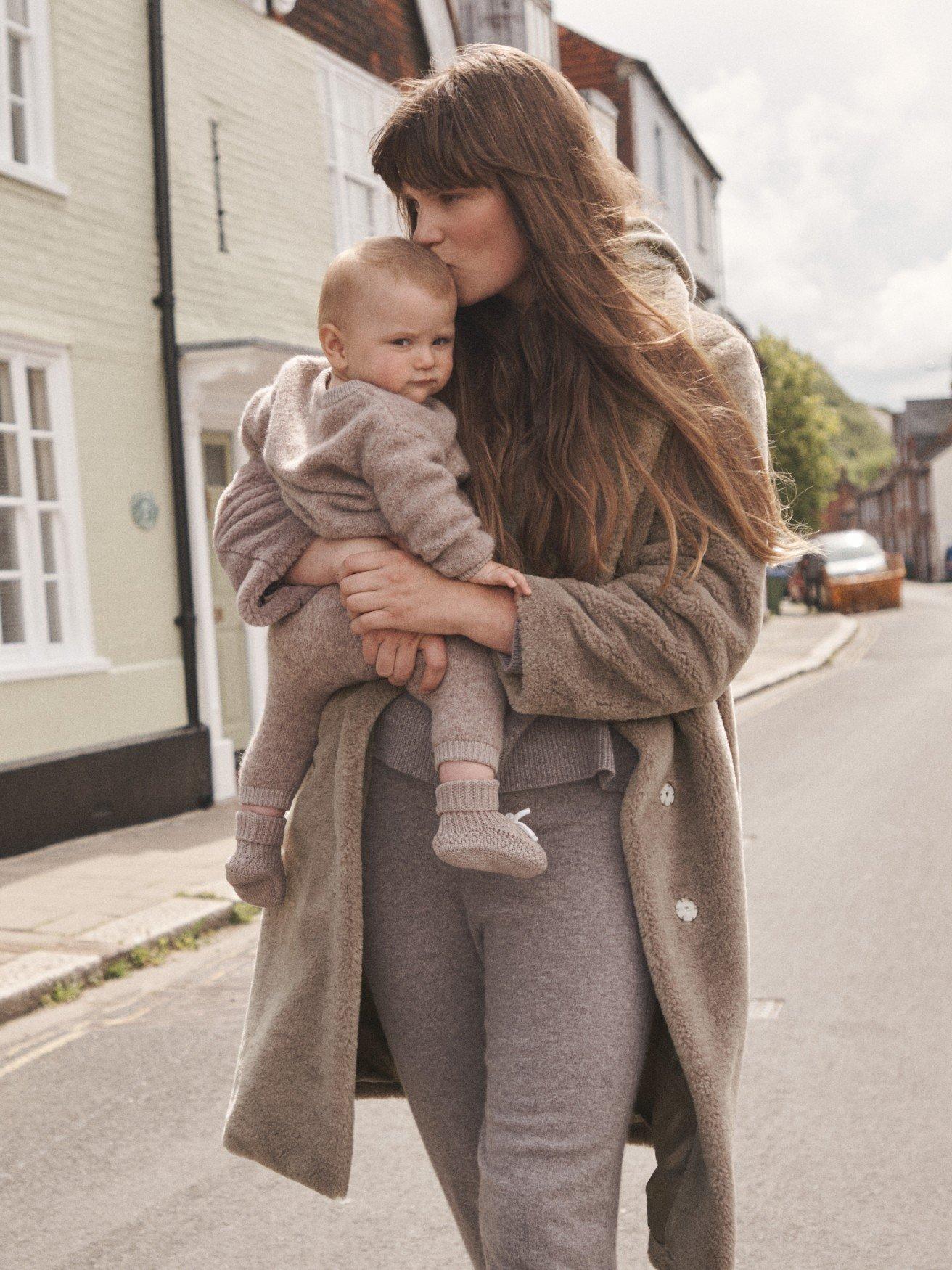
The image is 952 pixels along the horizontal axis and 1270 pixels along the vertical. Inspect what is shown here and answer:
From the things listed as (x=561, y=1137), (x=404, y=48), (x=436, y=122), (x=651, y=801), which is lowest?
(x=561, y=1137)

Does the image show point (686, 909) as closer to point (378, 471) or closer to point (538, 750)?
point (538, 750)

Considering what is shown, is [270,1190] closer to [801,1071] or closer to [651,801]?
[801,1071]

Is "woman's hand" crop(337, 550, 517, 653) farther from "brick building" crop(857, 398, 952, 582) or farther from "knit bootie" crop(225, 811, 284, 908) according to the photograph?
"brick building" crop(857, 398, 952, 582)

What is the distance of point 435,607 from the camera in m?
1.69

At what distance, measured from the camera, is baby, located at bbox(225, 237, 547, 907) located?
1.63 m

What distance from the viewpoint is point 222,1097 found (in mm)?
3979

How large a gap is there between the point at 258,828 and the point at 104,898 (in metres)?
4.86

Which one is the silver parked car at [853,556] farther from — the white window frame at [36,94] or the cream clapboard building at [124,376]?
the white window frame at [36,94]

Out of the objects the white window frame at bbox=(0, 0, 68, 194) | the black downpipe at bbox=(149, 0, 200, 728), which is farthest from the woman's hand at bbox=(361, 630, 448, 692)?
the black downpipe at bbox=(149, 0, 200, 728)

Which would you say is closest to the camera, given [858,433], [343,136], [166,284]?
[166,284]

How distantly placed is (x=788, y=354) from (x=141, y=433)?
29.7 metres

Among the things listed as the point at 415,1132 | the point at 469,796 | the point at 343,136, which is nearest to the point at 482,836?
the point at 469,796

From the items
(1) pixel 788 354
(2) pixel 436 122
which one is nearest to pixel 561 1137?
(2) pixel 436 122

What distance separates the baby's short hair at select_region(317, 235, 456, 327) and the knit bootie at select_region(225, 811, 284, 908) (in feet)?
2.26
